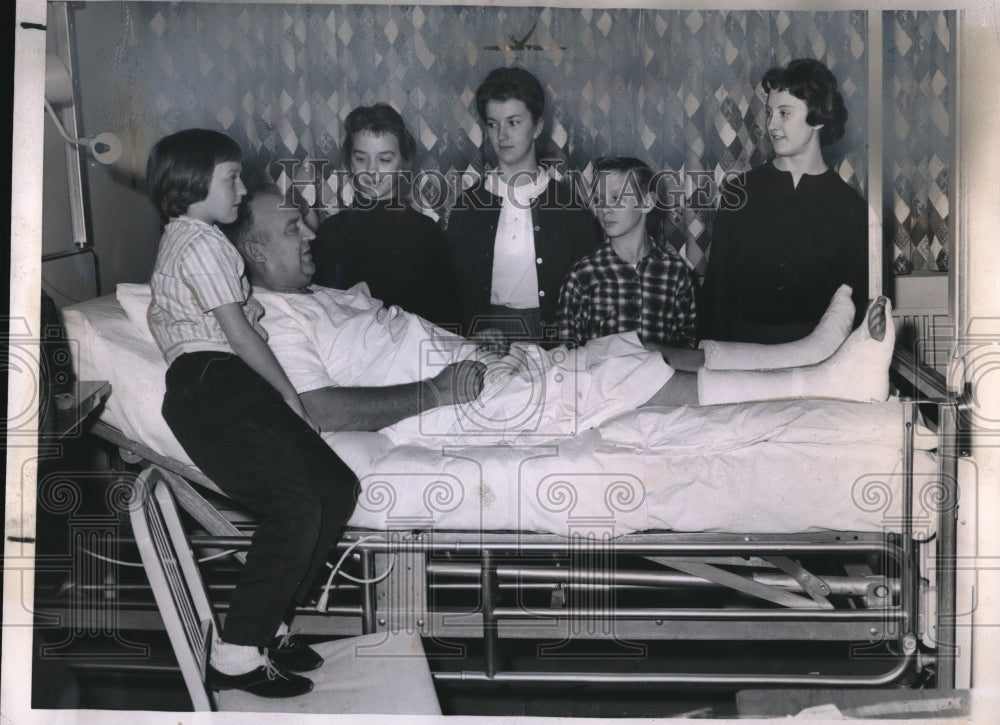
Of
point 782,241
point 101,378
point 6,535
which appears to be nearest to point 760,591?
point 782,241

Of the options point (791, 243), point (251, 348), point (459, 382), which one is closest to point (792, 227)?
point (791, 243)

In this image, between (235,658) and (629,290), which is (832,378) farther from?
(235,658)

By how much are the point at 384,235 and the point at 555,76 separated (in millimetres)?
470

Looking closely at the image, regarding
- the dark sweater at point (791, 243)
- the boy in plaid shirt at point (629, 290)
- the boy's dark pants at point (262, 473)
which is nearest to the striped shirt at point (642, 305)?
the boy in plaid shirt at point (629, 290)

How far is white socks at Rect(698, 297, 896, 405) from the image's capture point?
1988 millimetres

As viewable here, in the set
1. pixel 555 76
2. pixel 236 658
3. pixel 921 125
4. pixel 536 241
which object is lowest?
pixel 236 658

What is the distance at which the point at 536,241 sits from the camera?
2.08 metres

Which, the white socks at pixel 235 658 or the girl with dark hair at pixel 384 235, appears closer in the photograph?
the white socks at pixel 235 658

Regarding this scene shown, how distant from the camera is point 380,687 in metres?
→ 1.97

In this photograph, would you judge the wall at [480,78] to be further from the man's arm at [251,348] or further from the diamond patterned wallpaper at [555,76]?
the man's arm at [251,348]

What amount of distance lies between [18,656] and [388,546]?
767 mm

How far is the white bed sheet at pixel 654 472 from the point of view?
6.37ft

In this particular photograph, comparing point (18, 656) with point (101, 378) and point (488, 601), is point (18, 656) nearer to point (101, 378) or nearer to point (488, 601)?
point (101, 378)

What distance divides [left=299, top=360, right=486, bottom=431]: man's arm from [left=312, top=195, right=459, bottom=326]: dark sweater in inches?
4.8
